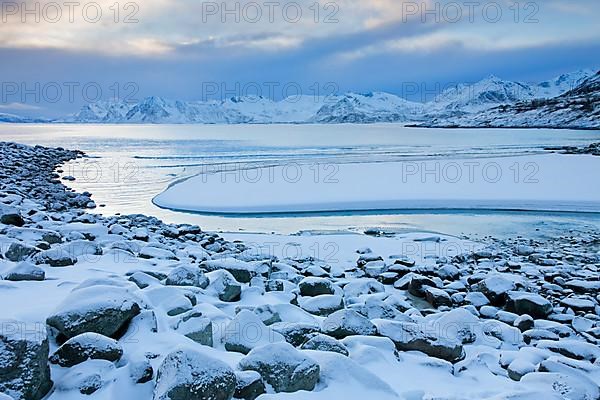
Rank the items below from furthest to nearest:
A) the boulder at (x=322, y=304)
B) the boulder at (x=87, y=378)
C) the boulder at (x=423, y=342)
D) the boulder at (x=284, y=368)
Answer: the boulder at (x=322, y=304)
the boulder at (x=423, y=342)
the boulder at (x=284, y=368)
the boulder at (x=87, y=378)

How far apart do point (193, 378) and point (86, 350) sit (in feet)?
2.85

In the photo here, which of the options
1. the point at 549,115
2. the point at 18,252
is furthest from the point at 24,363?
the point at 549,115

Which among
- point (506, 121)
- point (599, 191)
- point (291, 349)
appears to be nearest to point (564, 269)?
point (291, 349)

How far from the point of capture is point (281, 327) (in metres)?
3.88

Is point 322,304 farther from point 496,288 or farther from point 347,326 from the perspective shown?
point 496,288

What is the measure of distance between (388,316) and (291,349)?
1.91 metres

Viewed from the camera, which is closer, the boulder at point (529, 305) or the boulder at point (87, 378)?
the boulder at point (87, 378)

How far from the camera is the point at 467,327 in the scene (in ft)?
14.4

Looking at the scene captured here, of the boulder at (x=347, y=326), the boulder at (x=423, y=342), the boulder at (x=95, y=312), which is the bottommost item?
the boulder at (x=423, y=342)

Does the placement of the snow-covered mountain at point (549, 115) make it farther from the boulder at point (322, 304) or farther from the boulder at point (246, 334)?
the boulder at point (246, 334)

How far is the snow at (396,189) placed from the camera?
1282 cm

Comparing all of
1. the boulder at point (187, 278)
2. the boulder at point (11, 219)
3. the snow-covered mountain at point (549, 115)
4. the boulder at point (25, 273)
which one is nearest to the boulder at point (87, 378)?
the boulder at point (25, 273)

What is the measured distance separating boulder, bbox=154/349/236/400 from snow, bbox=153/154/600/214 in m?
9.77

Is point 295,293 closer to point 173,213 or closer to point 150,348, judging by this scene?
point 150,348
